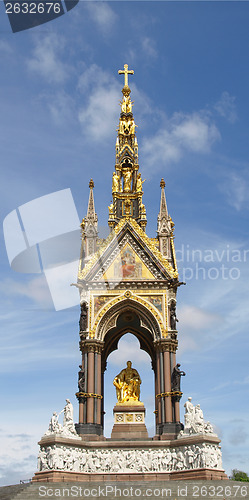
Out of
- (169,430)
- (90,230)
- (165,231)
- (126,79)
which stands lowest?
(169,430)

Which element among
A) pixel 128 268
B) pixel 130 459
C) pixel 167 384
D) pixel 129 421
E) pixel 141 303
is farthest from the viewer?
pixel 128 268

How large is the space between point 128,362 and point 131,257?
623 cm

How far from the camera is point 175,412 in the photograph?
28500 mm

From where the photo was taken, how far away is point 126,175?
36281mm

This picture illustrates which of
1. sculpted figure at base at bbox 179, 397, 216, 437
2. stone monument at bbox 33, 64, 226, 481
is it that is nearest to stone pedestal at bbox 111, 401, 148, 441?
stone monument at bbox 33, 64, 226, 481

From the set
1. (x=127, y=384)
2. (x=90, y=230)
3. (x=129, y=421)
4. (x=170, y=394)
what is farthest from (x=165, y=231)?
(x=129, y=421)

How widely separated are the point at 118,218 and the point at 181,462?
49.9ft

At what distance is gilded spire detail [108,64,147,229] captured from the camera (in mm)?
34875

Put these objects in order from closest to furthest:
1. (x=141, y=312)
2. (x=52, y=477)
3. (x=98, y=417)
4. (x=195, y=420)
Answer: (x=52, y=477), (x=195, y=420), (x=98, y=417), (x=141, y=312)

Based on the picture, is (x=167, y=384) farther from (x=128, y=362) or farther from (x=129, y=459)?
(x=129, y=459)

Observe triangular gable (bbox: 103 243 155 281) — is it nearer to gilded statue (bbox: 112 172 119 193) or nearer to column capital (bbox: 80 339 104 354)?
column capital (bbox: 80 339 104 354)

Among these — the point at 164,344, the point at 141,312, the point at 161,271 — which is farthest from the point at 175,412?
the point at 161,271

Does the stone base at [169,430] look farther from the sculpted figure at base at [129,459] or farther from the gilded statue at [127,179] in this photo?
the gilded statue at [127,179]

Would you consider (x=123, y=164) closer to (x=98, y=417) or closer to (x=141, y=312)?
(x=141, y=312)
